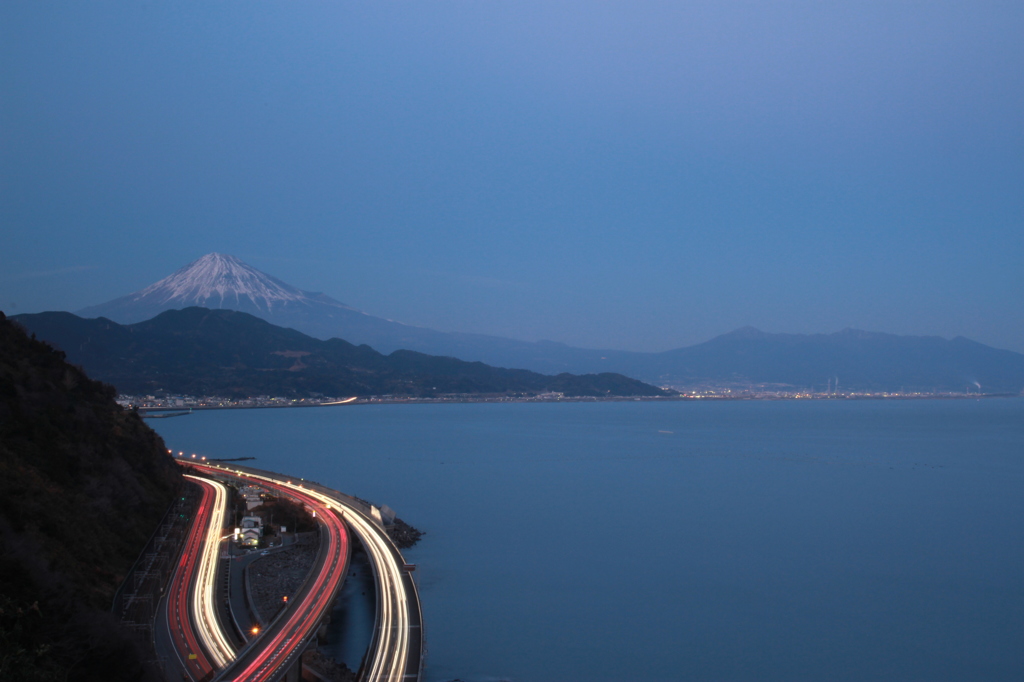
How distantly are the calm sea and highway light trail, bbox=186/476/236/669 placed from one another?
9.92ft

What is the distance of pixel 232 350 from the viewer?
12512cm

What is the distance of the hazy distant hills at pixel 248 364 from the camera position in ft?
324

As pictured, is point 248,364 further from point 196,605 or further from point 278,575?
point 196,605

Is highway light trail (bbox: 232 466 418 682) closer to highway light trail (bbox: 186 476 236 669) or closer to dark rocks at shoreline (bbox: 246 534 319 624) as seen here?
dark rocks at shoreline (bbox: 246 534 319 624)

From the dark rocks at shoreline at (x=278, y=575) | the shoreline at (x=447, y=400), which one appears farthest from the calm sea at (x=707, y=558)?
the shoreline at (x=447, y=400)

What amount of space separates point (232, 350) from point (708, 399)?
87.9 metres

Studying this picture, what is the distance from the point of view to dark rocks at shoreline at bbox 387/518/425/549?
18578 millimetres

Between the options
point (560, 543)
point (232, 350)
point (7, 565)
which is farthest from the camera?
point (232, 350)

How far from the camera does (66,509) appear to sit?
1244 cm

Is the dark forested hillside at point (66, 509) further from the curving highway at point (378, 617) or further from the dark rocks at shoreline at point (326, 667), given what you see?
the dark rocks at shoreline at point (326, 667)

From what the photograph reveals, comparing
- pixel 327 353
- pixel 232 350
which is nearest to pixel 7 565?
pixel 232 350

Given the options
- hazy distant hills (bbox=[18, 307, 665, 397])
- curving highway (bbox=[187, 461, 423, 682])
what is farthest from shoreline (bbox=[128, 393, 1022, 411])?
curving highway (bbox=[187, 461, 423, 682])

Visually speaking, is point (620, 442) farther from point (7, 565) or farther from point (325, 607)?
point (7, 565)

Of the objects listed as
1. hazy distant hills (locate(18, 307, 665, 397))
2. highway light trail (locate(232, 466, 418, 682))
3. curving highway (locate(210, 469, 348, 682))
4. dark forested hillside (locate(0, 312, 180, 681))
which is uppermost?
hazy distant hills (locate(18, 307, 665, 397))
